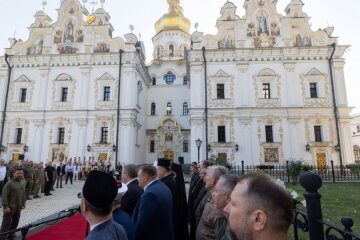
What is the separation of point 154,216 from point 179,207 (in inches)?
73.9

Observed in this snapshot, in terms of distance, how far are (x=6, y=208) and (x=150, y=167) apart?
4.96 metres

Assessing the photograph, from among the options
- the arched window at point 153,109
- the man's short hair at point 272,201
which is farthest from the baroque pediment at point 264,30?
the man's short hair at point 272,201

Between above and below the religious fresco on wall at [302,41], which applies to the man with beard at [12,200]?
below

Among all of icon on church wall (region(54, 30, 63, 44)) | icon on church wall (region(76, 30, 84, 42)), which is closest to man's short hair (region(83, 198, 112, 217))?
icon on church wall (region(76, 30, 84, 42))

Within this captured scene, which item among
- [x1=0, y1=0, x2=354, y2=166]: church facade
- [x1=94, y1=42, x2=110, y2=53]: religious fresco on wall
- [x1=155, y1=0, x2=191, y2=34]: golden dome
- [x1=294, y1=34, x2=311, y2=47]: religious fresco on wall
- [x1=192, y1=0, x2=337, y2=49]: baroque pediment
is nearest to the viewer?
[x1=0, y1=0, x2=354, y2=166]: church facade

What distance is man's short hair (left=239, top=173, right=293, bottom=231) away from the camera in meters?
1.57

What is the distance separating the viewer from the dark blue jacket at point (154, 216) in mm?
3562

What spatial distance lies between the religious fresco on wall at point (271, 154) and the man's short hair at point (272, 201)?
83.3 feet

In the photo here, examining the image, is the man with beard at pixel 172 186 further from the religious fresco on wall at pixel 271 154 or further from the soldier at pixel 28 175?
the religious fresco on wall at pixel 271 154

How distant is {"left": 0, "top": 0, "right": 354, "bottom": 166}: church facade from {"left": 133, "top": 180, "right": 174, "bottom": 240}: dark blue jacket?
2139 cm

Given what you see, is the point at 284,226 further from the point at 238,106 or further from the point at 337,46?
the point at 337,46

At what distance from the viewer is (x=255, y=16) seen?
1139 inches

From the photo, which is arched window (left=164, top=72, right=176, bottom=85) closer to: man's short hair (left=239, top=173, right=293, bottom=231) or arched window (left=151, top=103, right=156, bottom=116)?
arched window (left=151, top=103, right=156, bottom=116)

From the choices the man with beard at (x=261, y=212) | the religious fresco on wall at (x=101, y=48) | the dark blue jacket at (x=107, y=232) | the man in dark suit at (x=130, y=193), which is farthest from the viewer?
the religious fresco on wall at (x=101, y=48)
